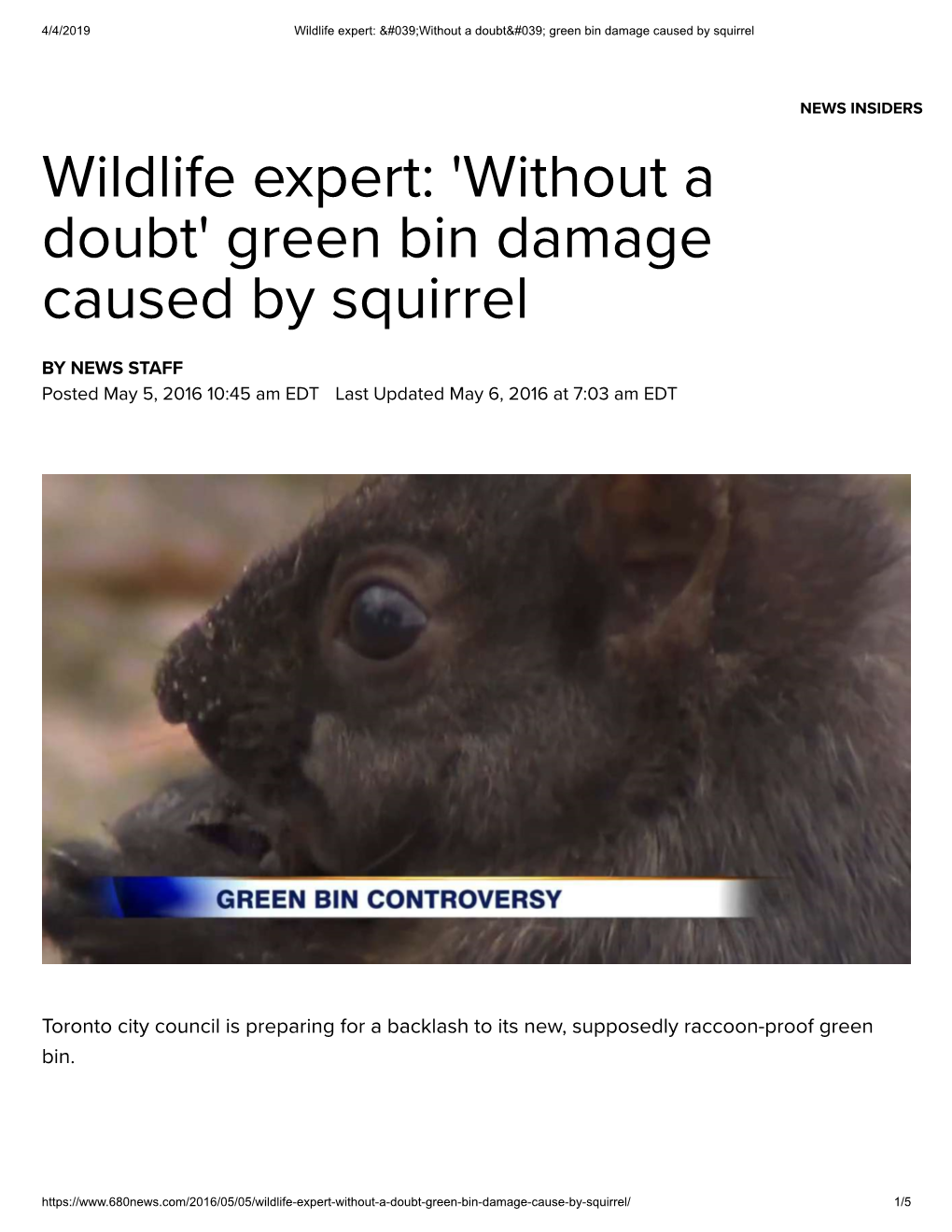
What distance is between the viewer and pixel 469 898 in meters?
2.93

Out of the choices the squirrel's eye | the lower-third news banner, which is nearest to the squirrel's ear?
the squirrel's eye

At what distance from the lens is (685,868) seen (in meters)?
2.87

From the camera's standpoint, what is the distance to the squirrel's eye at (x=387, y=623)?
118 inches

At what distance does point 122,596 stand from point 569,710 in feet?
10.3

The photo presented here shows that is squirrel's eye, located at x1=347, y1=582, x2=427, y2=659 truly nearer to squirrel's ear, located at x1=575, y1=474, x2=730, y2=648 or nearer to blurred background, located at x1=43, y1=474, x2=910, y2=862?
squirrel's ear, located at x1=575, y1=474, x2=730, y2=648

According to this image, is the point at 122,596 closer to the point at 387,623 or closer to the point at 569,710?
the point at 387,623

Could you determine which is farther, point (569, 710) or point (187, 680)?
point (187, 680)

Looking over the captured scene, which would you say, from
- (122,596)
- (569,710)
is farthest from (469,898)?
(122,596)

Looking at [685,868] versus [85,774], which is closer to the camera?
[685,868]

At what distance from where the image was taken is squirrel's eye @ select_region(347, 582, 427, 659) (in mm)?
2996

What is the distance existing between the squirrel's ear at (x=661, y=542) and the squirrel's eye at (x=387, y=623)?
35 centimetres
